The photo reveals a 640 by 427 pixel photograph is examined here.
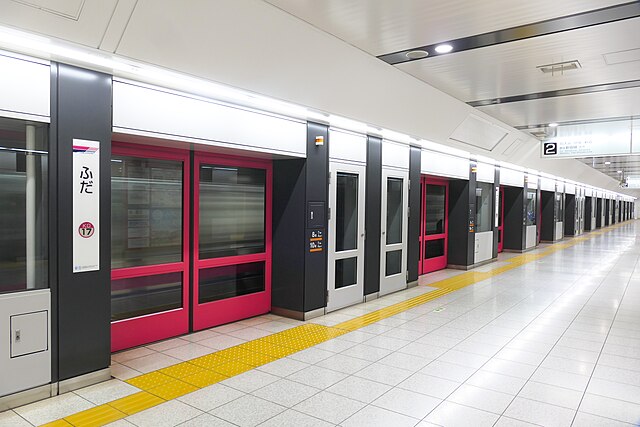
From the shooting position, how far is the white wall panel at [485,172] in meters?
11.2

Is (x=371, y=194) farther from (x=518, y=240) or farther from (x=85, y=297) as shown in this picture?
(x=518, y=240)

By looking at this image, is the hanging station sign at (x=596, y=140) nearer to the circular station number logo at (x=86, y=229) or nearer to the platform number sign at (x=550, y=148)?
the platform number sign at (x=550, y=148)

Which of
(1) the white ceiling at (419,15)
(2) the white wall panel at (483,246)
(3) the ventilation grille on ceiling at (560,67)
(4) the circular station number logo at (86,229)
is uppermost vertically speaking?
(3) the ventilation grille on ceiling at (560,67)

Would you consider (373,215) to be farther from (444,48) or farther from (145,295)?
(145,295)

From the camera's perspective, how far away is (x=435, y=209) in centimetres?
1058

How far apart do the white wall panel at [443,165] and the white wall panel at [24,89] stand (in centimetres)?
662

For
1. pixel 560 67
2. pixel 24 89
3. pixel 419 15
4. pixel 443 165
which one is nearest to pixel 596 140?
pixel 443 165

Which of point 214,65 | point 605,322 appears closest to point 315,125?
point 214,65

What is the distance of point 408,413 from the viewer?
342 cm

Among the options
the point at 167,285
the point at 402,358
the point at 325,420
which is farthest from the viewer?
the point at 167,285

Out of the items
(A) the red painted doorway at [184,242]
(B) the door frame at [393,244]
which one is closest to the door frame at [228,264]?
(A) the red painted doorway at [184,242]

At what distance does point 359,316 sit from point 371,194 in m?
1.97

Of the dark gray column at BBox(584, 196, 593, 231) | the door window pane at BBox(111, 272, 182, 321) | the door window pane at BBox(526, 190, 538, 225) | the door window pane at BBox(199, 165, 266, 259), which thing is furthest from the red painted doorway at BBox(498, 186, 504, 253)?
the dark gray column at BBox(584, 196, 593, 231)

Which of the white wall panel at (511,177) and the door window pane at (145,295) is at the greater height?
the white wall panel at (511,177)
